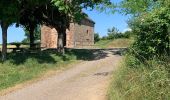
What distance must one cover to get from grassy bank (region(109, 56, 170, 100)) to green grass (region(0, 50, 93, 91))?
7588mm

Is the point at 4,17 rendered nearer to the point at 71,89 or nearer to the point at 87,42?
the point at 71,89

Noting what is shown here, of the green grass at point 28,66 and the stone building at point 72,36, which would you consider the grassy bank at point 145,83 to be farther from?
the stone building at point 72,36

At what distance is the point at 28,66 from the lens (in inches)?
1043

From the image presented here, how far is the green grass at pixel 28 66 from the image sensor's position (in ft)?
71.7

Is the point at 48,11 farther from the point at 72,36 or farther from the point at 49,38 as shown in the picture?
the point at 49,38

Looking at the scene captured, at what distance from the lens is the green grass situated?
2186 cm

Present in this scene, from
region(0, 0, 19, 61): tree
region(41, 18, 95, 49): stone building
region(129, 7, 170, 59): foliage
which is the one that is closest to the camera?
region(129, 7, 170, 59): foliage

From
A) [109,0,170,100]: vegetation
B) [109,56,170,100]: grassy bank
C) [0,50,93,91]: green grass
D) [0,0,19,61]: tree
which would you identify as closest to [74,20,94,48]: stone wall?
[0,50,93,91]: green grass

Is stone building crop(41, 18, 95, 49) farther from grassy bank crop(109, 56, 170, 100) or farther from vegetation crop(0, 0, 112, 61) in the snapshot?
grassy bank crop(109, 56, 170, 100)

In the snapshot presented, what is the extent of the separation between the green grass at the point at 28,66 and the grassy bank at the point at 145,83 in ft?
24.9

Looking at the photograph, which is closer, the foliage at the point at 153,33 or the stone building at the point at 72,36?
the foliage at the point at 153,33

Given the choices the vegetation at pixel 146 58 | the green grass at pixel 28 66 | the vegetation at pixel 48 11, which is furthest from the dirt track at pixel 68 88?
the vegetation at pixel 48 11

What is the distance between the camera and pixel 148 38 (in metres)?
15.9

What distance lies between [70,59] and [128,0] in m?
15.2
